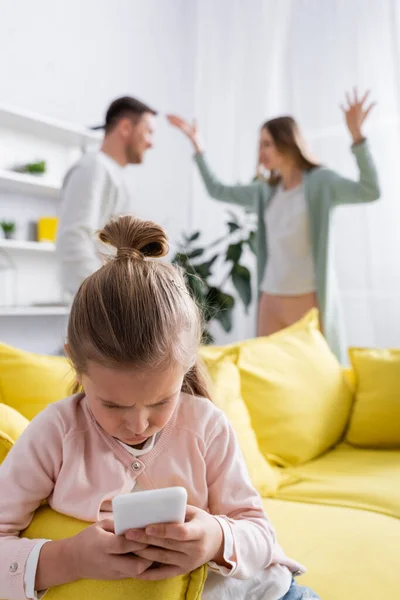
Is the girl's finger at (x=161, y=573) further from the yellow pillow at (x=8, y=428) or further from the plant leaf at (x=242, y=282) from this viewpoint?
the plant leaf at (x=242, y=282)

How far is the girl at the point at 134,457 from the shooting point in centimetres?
83

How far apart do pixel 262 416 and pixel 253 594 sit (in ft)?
3.06

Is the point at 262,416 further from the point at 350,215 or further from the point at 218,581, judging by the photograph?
the point at 350,215

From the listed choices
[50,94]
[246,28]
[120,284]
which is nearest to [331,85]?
[246,28]

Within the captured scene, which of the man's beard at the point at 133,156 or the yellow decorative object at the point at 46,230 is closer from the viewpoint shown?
the man's beard at the point at 133,156

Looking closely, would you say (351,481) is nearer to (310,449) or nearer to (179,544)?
(310,449)

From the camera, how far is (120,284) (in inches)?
35.3

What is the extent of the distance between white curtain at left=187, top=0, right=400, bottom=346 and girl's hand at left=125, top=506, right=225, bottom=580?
10.1 ft

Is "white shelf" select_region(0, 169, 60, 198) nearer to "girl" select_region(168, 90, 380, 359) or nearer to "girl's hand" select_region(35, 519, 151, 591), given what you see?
"girl" select_region(168, 90, 380, 359)

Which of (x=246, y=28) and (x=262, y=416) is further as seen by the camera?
(x=246, y=28)

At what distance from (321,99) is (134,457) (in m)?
3.40

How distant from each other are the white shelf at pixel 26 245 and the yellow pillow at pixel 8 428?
2.42 m

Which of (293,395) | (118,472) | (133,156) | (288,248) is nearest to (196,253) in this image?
(288,248)

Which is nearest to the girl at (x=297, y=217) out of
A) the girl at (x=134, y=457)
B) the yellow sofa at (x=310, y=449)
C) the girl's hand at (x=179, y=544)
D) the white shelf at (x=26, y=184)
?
the yellow sofa at (x=310, y=449)
